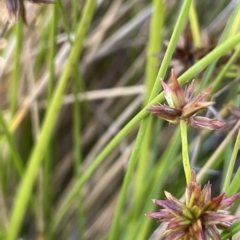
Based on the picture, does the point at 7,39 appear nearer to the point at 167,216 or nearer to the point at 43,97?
the point at 43,97

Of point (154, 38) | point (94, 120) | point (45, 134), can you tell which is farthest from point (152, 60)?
point (94, 120)

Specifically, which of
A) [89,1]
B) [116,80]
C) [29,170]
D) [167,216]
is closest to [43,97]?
[116,80]

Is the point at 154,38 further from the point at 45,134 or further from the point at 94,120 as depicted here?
the point at 94,120

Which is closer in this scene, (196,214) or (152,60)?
Result: (196,214)

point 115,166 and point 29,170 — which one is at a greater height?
point 29,170

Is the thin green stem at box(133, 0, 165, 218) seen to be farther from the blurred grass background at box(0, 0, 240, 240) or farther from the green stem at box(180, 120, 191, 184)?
the green stem at box(180, 120, 191, 184)
